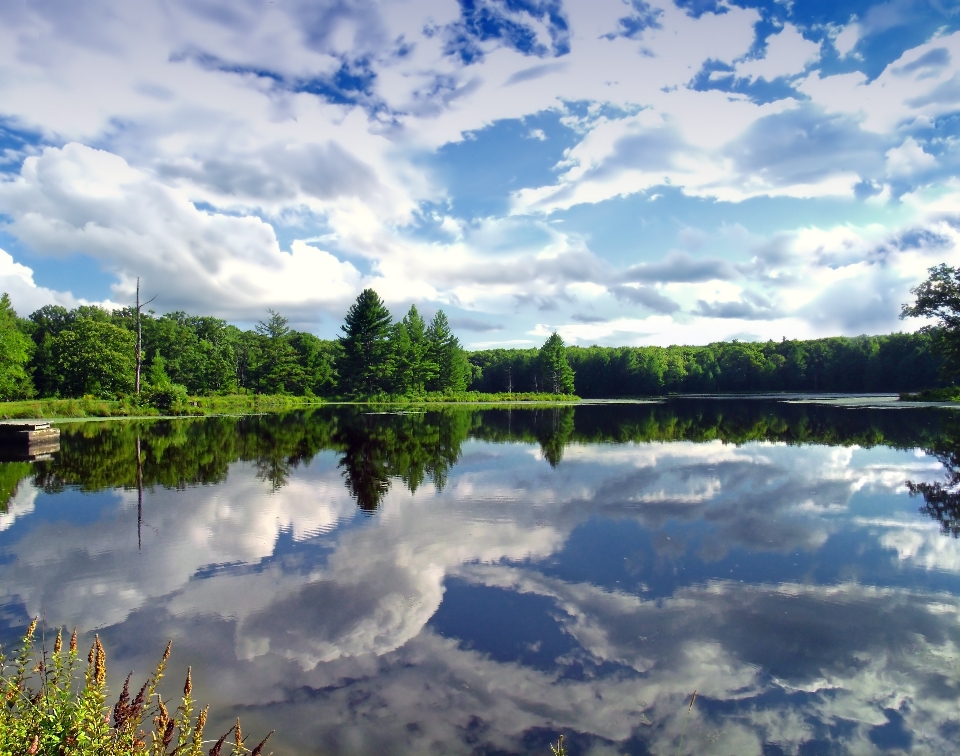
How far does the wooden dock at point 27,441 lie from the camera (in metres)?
22.8

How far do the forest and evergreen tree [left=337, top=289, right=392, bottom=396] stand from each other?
0.46ft

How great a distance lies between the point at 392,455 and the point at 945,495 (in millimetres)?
16639

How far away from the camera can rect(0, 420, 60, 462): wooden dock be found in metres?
22.8

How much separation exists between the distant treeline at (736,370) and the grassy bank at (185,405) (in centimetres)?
5199

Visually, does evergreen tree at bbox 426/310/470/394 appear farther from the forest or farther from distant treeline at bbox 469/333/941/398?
distant treeline at bbox 469/333/941/398

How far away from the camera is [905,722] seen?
5336 mm

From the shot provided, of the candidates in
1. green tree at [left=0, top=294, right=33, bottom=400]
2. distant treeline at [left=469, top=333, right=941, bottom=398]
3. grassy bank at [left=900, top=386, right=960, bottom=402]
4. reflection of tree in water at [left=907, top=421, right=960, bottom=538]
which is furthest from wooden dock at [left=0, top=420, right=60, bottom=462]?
distant treeline at [left=469, top=333, right=941, bottom=398]

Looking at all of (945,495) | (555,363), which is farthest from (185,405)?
(555,363)

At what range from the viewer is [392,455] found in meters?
21.9

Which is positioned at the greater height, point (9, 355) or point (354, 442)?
point (9, 355)

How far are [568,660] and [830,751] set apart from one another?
7.98ft

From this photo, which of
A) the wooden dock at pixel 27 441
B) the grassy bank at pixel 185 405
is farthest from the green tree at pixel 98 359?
the wooden dock at pixel 27 441

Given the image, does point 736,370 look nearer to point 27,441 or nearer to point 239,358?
point 239,358

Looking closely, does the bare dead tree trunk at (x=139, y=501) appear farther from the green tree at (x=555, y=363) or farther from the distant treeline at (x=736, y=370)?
the distant treeline at (x=736, y=370)
